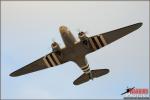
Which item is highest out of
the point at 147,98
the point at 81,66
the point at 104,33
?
the point at 104,33

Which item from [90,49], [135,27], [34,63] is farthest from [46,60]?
[135,27]

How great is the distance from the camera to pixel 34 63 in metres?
58.6

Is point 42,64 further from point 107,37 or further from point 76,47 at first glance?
point 107,37

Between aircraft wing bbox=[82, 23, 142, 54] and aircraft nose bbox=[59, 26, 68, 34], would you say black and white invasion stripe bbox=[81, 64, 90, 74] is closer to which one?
aircraft wing bbox=[82, 23, 142, 54]

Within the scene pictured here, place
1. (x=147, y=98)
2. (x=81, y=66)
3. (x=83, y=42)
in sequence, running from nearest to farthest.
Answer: (x=147, y=98), (x=83, y=42), (x=81, y=66)

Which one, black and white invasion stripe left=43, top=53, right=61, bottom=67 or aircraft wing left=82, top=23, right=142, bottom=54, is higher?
aircraft wing left=82, top=23, right=142, bottom=54

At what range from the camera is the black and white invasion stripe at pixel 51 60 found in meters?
55.6

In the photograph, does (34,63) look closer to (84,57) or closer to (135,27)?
(84,57)

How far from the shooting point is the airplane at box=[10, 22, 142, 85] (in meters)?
53.6

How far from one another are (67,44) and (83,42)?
80.8 inches

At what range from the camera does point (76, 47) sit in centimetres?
5406

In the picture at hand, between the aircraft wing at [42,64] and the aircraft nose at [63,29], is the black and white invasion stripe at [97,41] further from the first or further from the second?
the aircraft wing at [42,64]

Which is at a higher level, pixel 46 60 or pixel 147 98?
pixel 46 60

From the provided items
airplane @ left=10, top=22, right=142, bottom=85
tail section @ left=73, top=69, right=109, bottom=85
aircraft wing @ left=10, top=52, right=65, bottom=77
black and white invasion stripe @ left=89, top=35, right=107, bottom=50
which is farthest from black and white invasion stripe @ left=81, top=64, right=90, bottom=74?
black and white invasion stripe @ left=89, top=35, right=107, bottom=50
